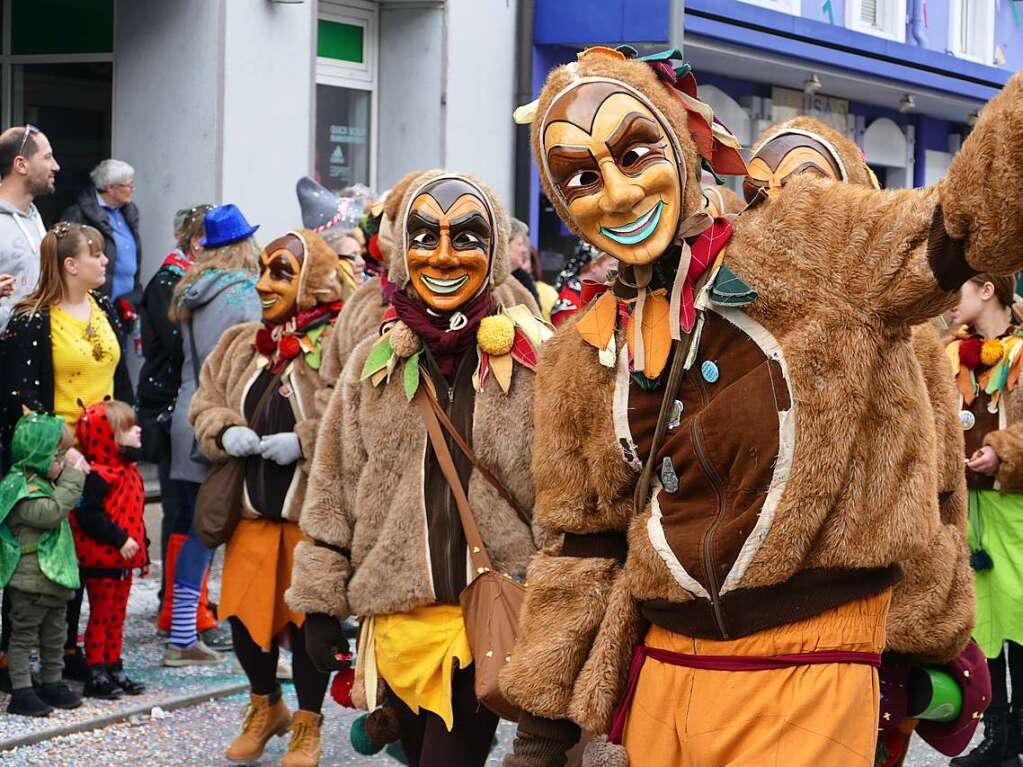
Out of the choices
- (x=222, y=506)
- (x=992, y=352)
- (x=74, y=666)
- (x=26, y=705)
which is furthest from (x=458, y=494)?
(x=74, y=666)

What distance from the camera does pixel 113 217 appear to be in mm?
9547

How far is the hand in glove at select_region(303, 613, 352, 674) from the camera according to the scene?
489 centimetres

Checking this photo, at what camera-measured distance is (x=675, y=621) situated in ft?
10.4

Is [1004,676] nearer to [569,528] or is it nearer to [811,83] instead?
[569,528]

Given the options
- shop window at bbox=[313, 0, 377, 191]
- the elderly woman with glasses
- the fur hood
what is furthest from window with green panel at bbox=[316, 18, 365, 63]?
the fur hood

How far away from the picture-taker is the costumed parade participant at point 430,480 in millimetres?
4652

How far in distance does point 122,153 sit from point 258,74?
1049mm

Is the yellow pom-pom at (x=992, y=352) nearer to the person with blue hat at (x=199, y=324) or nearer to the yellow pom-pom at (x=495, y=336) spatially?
the yellow pom-pom at (x=495, y=336)

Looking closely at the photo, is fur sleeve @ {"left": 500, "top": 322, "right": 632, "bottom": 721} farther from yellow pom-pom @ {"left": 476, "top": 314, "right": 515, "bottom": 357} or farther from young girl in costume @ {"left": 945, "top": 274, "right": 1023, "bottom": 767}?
young girl in costume @ {"left": 945, "top": 274, "right": 1023, "bottom": 767}

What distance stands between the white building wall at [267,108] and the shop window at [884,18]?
368 inches

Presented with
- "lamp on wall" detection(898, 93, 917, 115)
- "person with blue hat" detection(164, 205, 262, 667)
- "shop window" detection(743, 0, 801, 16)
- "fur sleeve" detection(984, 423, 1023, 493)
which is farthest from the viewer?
"lamp on wall" detection(898, 93, 917, 115)

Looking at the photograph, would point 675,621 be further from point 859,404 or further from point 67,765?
point 67,765

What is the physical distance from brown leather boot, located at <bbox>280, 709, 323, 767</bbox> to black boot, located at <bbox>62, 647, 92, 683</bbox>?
1.62m

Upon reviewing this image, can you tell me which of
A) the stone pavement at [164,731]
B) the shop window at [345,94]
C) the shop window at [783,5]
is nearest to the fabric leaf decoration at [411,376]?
the stone pavement at [164,731]
